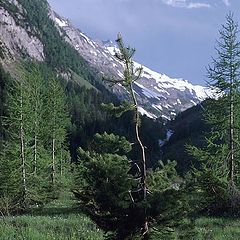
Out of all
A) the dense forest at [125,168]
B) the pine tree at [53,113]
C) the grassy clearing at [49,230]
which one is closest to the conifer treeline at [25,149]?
the dense forest at [125,168]

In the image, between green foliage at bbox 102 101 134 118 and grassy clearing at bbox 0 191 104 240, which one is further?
grassy clearing at bbox 0 191 104 240

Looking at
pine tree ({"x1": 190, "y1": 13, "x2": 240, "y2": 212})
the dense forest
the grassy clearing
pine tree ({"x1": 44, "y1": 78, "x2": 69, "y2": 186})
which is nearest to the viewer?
the dense forest

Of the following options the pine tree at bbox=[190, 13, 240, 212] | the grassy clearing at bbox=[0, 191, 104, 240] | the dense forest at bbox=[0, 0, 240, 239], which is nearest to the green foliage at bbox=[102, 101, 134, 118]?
the dense forest at bbox=[0, 0, 240, 239]

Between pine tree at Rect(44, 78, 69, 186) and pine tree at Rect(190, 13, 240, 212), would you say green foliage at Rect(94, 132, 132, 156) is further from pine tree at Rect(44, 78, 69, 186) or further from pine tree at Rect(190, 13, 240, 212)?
pine tree at Rect(44, 78, 69, 186)

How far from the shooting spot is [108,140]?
28.6 ft

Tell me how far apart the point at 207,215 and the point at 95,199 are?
15337mm

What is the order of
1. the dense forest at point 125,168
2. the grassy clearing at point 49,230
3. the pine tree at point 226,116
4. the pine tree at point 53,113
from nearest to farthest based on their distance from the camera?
Result: the dense forest at point 125,168
the grassy clearing at point 49,230
the pine tree at point 226,116
the pine tree at point 53,113

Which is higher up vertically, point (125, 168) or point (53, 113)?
point (53, 113)

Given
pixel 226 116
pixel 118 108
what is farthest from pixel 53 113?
pixel 118 108

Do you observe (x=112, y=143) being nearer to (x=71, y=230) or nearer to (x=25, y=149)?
(x=71, y=230)

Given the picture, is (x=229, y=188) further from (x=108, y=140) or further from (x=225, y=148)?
(x=108, y=140)

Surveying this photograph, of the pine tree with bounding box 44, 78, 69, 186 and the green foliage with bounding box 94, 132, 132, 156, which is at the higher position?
the pine tree with bounding box 44, 78, 69, 186

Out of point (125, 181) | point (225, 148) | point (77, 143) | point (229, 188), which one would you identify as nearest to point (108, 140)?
point (125, 181)

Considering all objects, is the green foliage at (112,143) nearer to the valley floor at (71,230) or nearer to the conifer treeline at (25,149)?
the valley floor at (71,230)
